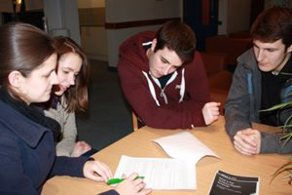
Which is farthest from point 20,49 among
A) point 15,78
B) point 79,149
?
point 79,149

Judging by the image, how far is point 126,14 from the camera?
222 inches

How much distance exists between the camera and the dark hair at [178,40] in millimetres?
1514

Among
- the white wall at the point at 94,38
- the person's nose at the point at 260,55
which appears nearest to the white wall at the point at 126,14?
the white wall at the point at 94,38

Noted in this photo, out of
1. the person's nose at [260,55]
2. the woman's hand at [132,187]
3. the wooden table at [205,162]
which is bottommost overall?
the wooden table at [205,162]

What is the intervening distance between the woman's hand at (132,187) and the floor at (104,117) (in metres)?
1.93

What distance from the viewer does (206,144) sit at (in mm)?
1402

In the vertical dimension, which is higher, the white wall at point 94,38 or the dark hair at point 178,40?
the dark hair at point 178,40

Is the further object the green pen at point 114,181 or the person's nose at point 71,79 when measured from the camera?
the person's nose at point 71,79

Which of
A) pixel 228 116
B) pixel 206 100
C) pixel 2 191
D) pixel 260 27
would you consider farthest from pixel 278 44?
pixel 2 191

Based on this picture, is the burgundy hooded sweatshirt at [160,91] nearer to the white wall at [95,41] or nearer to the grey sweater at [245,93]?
the grey sweater at [245,93]

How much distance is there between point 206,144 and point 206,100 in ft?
1.66

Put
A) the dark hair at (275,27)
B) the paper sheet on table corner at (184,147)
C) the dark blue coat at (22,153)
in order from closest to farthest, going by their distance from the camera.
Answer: the dark blue coat at (22,153)
the paper sheet on table corner at (184,147)
the dark hair at (275,27)

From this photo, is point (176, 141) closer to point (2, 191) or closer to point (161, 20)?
point (2, 191)

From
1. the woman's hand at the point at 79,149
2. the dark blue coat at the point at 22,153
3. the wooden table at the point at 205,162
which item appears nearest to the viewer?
the dark blue coat at the point at 22,153
